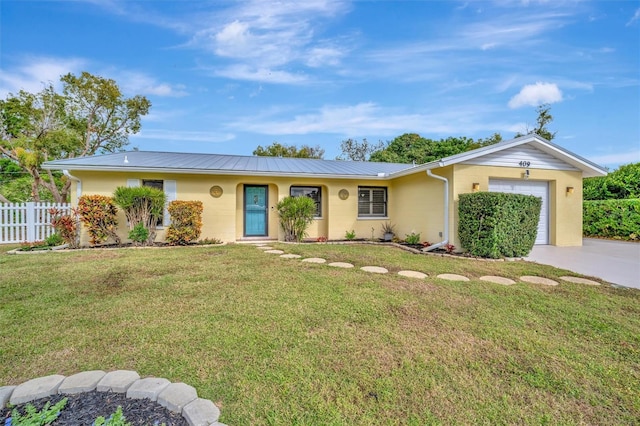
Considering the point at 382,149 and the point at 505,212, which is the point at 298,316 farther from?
the point at 382,149

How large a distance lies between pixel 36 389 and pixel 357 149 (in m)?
29.9

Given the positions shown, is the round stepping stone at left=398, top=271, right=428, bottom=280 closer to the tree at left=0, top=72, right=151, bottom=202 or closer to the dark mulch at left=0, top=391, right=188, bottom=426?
the dark mulch at left=0, top=391, right=188, bottom=426

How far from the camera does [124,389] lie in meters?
2.01

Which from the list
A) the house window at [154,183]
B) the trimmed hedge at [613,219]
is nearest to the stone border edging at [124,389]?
the house window at [154,183]

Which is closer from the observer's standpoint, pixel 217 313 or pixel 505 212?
pixel 217 313

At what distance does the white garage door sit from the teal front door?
24.9 ft

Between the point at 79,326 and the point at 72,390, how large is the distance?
141 centimetres

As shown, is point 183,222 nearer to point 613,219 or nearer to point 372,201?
point 372,201

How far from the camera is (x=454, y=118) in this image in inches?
584

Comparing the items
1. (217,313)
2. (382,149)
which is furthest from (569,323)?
(382,149)

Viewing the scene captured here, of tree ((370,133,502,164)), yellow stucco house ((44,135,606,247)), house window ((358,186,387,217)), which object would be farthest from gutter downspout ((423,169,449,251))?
tree ((370,133,502,164))

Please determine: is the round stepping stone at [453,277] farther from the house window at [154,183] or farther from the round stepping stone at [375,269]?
the house window at [154,183]

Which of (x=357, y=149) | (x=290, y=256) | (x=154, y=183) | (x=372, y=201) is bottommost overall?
(x=290, y=256)

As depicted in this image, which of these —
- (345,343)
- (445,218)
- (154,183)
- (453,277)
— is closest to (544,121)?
(445,218)
